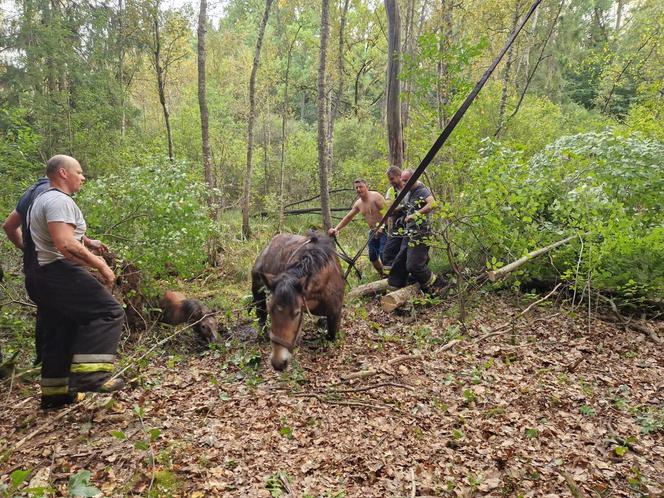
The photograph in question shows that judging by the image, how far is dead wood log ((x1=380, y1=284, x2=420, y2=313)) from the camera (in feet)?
22.2

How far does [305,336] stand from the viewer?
19.3ft

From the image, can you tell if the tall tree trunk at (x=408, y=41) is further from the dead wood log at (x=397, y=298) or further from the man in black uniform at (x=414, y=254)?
the dead wood log at (x=397, y=298)

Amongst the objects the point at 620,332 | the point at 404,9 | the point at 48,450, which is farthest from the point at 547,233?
the point at 404,9

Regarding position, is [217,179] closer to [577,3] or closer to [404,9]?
[404,9]

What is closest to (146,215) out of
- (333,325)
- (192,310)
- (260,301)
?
(192,310)

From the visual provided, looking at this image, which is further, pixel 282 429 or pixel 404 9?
pixel 404 9

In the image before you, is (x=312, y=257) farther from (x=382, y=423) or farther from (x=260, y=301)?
(x=382, y=423)

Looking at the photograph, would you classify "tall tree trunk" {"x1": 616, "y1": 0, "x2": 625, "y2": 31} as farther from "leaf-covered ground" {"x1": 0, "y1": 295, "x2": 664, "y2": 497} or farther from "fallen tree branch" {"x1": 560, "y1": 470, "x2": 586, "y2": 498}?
"fallen tree branch" {"x1": 560, "y1": 470, "x2": 586, "y2": 498}

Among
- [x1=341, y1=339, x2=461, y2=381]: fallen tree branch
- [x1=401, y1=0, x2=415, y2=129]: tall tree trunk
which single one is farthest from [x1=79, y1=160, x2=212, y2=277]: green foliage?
[x1=401, y1=0, x2=415, y2=129]: tall tree trunk

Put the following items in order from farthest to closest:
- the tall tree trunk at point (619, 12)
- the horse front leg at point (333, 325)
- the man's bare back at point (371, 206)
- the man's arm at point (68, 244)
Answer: the tall tree trunk at point (619, 12), the man's bare back at point (371, 206), the horse front leg at point (333, 325), the man's arm at point (68, 244)

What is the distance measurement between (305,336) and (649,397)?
4083 mm

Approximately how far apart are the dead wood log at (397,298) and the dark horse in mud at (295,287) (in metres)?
1.65

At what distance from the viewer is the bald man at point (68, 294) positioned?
3414mm

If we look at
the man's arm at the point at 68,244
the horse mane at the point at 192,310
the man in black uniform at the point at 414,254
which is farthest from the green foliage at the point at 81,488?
the man in black uniform at the point at 414,254
